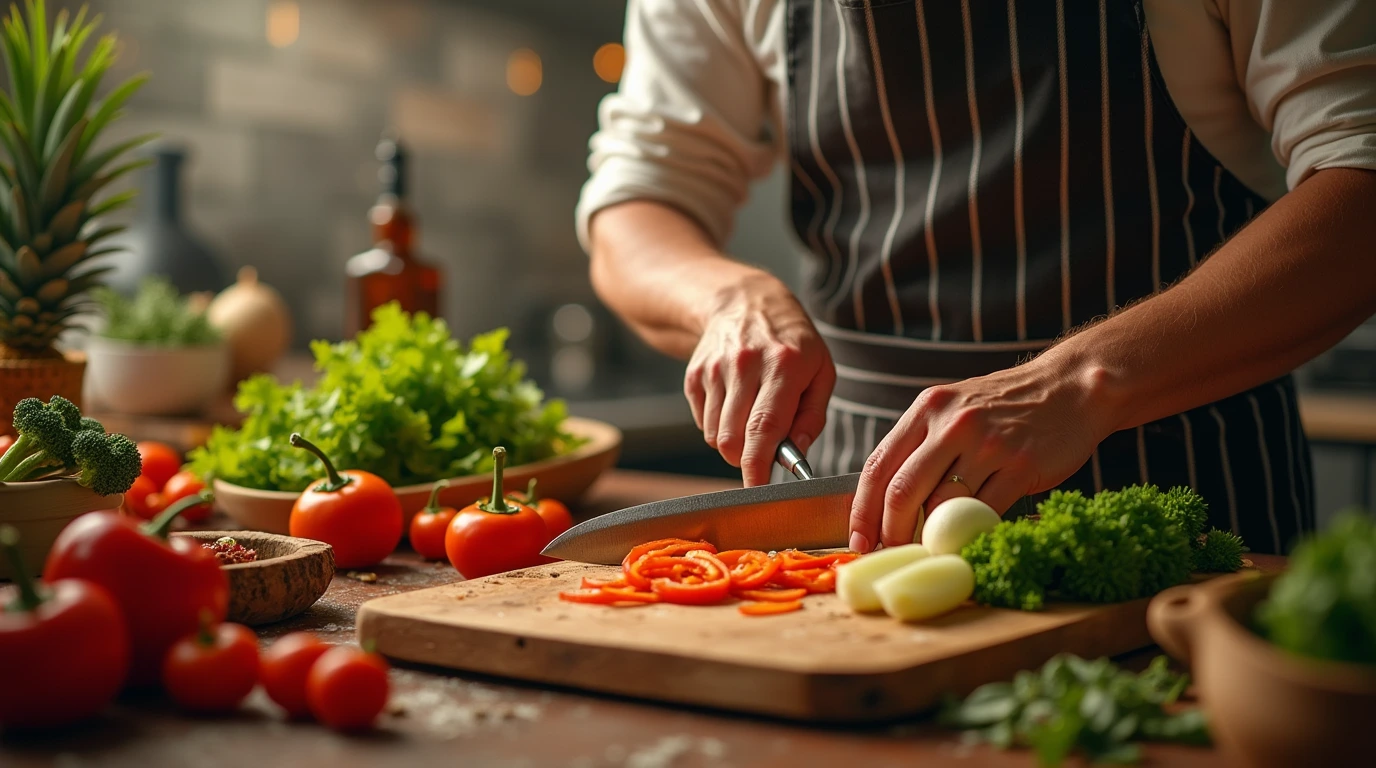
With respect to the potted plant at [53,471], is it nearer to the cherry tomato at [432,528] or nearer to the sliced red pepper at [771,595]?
the cherry tomato at [432,528]

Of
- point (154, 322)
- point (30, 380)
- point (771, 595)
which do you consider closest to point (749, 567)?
point (771, 595)

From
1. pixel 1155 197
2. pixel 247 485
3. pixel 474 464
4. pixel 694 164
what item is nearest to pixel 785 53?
pixel 694 164

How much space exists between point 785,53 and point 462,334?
2.95 meters

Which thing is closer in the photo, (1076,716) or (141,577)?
(1076,716)

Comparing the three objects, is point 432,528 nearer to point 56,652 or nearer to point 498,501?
point 498,501

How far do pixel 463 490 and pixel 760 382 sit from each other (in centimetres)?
43

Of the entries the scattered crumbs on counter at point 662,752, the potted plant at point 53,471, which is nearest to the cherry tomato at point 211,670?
the scattered crumbs on counter at point 662,752

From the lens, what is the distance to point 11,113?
1.56m

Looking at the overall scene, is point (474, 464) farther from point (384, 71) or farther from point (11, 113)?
point (384, 71)

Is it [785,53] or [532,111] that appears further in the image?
[532,111]

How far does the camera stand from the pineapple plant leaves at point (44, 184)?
5.02ft

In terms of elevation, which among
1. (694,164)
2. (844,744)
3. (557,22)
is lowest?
(844,744)

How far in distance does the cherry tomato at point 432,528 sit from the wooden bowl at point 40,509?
1.22 ft

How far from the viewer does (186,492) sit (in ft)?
5.32
